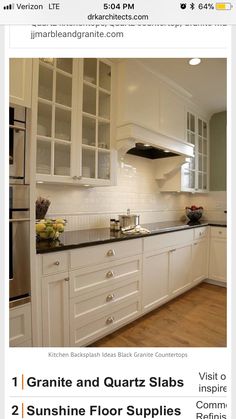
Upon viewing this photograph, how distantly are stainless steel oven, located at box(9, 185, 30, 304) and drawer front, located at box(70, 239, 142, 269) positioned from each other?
0.29 m

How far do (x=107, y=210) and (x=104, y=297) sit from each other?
0.78 metres

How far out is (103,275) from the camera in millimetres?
1317

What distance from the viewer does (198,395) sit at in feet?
1.49

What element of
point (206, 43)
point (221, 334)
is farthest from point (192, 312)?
point (206, 43)

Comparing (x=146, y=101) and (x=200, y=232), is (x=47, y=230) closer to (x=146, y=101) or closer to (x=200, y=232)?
(x=146, y=101)

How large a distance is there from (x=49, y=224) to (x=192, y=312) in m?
1.45

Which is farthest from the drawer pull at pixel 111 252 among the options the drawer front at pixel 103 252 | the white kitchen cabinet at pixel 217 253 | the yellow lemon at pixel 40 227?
the white kitchen cabinet at pixel 217 253

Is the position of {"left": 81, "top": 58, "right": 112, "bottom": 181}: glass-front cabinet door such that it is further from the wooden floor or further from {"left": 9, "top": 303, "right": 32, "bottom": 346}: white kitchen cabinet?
the wooden floor

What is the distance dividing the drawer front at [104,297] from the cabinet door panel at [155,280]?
12cm

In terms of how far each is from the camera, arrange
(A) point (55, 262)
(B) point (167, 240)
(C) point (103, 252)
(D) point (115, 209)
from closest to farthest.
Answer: (A) point (55, 262)
(C) point (103, 252)
(B) point (167, 240)
(D) point (115, 209)

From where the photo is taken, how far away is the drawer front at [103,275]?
3.84 feet

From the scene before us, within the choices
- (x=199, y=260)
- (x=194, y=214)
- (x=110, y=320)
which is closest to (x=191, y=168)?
(x=194, y=214)

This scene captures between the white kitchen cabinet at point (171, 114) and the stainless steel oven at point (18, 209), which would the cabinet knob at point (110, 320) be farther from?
the white kitchen cabinet at point (171, 114)

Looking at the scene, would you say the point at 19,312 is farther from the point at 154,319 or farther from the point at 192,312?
the point at 192,312
